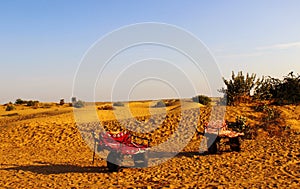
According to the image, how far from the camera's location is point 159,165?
10898mm

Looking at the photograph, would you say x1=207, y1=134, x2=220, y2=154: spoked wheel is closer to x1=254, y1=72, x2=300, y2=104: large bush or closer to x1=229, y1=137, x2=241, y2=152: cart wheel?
x1=229, y1=137, x2=241, y2=152: cart wheel

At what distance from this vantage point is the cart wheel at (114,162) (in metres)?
9.95

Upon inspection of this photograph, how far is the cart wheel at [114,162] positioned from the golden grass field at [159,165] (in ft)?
0.57

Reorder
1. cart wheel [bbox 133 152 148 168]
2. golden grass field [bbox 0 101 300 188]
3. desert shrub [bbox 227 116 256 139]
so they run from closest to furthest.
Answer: golden grass field [bbox 0 101 300 188]
cart wheel [bbox 133 152 148 168]
desert shrub [bbox 227 116 256 139]

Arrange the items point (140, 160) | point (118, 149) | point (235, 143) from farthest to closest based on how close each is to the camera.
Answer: point (235, 143) → point (140, 160) → point (118, 149)

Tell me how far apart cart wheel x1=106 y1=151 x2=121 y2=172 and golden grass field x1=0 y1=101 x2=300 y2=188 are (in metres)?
0.17

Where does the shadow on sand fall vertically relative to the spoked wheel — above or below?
below

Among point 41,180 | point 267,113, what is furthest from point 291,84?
point 41,180

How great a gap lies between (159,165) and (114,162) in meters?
1.69

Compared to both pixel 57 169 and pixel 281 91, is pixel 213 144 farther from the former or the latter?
pixel 281 91

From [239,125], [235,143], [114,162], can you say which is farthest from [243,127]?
[114,162]

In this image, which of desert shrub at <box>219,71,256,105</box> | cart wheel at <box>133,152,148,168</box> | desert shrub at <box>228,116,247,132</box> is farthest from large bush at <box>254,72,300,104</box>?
cart wheel at <box>133,152,148,168</box>

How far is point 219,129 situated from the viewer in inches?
487

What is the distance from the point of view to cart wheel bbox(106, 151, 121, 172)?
32.7 feet
